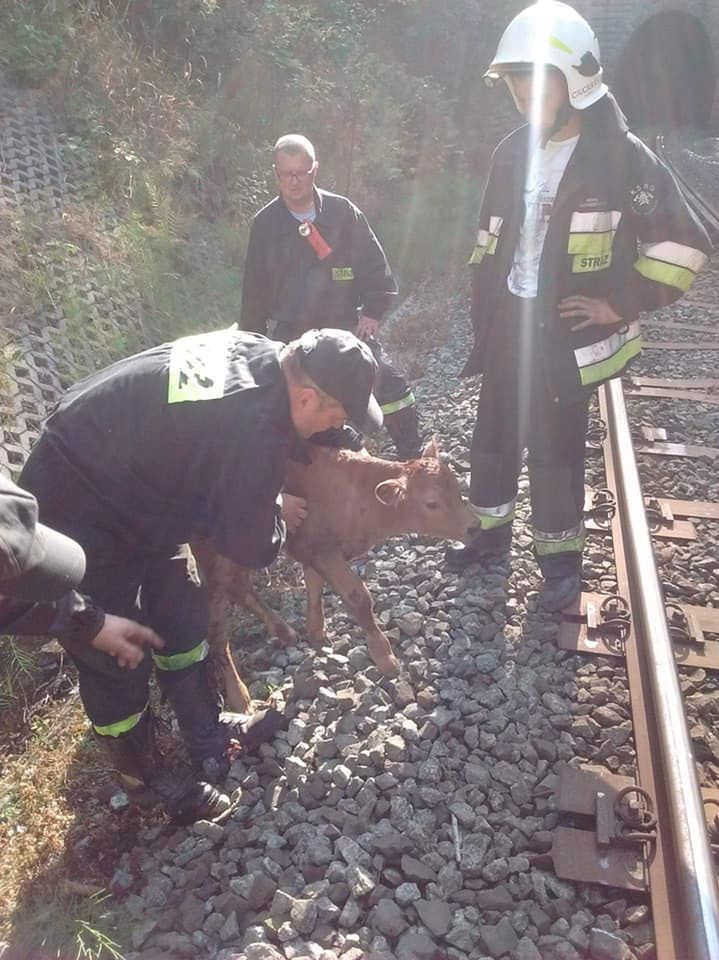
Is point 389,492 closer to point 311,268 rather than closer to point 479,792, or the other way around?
point 479,792

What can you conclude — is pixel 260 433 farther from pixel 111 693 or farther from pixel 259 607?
pixel 259 607

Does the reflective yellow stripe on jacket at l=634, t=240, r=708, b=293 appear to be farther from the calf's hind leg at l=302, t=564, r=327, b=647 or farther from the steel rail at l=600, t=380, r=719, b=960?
the calf's hind leg at l=302, t=564, r=327, b=647

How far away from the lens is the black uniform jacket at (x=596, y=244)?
12.6 ft

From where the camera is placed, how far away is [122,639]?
2896 mm

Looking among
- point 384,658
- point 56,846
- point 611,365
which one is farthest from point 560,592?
point 56,846

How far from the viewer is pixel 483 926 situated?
9.14 ft

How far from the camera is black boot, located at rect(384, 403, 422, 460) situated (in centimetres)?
619

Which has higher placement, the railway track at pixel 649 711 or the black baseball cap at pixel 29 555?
the black baseball cap at pixel 29 555

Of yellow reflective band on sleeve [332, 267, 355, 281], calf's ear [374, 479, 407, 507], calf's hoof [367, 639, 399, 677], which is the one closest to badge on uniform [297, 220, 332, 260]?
yellow reflective band on sleeve [332, 267, 355, 281]

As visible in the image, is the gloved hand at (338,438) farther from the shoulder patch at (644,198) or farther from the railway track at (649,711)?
the shoulder patch at (644,198)

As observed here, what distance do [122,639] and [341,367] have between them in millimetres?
1351

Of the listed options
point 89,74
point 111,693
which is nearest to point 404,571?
point 111,693

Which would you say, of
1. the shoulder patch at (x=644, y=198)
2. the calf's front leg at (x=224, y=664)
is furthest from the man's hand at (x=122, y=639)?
the shoulder patch at (x=644, y=198)

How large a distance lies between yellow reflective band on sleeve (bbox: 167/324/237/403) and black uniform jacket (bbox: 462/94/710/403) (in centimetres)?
202
